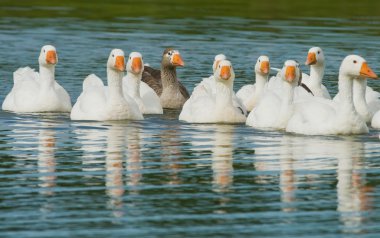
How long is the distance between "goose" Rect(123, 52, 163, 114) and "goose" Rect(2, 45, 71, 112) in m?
1.15

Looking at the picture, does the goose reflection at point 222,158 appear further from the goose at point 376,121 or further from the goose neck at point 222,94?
the goose at point 376,121

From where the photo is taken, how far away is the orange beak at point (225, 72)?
2320 centimetres

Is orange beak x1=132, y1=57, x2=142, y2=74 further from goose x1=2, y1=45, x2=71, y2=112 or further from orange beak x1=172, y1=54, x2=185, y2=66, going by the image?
orange beak x1=172, y1=54, x2=185, y2=66

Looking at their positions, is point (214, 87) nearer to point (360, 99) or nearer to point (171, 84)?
point (171, 84)

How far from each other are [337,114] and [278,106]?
166 cm

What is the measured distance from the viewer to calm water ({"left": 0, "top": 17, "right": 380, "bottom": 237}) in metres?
14.4

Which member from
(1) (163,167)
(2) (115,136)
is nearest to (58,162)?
(1) (163,167)

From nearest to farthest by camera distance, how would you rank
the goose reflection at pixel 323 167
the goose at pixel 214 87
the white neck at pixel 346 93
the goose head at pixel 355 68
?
the goose reflection at pixel 323 167, the white neck at pixel 346 93, the goose head at pixel 355 68, the goose at pixel 214 87

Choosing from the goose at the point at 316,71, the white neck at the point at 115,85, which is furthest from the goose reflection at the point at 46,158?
the goose at the point at 316,71

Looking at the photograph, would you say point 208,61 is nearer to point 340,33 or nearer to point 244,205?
point 340,33

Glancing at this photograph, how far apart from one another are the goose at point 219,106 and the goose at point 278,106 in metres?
0.46

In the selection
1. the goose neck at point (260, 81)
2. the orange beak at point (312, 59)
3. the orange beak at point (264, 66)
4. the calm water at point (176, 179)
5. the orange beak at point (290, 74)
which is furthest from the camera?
the goose neck at point (260, 81)

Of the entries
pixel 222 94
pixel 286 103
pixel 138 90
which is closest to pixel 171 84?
pixel 138 90

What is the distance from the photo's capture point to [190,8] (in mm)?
43844
